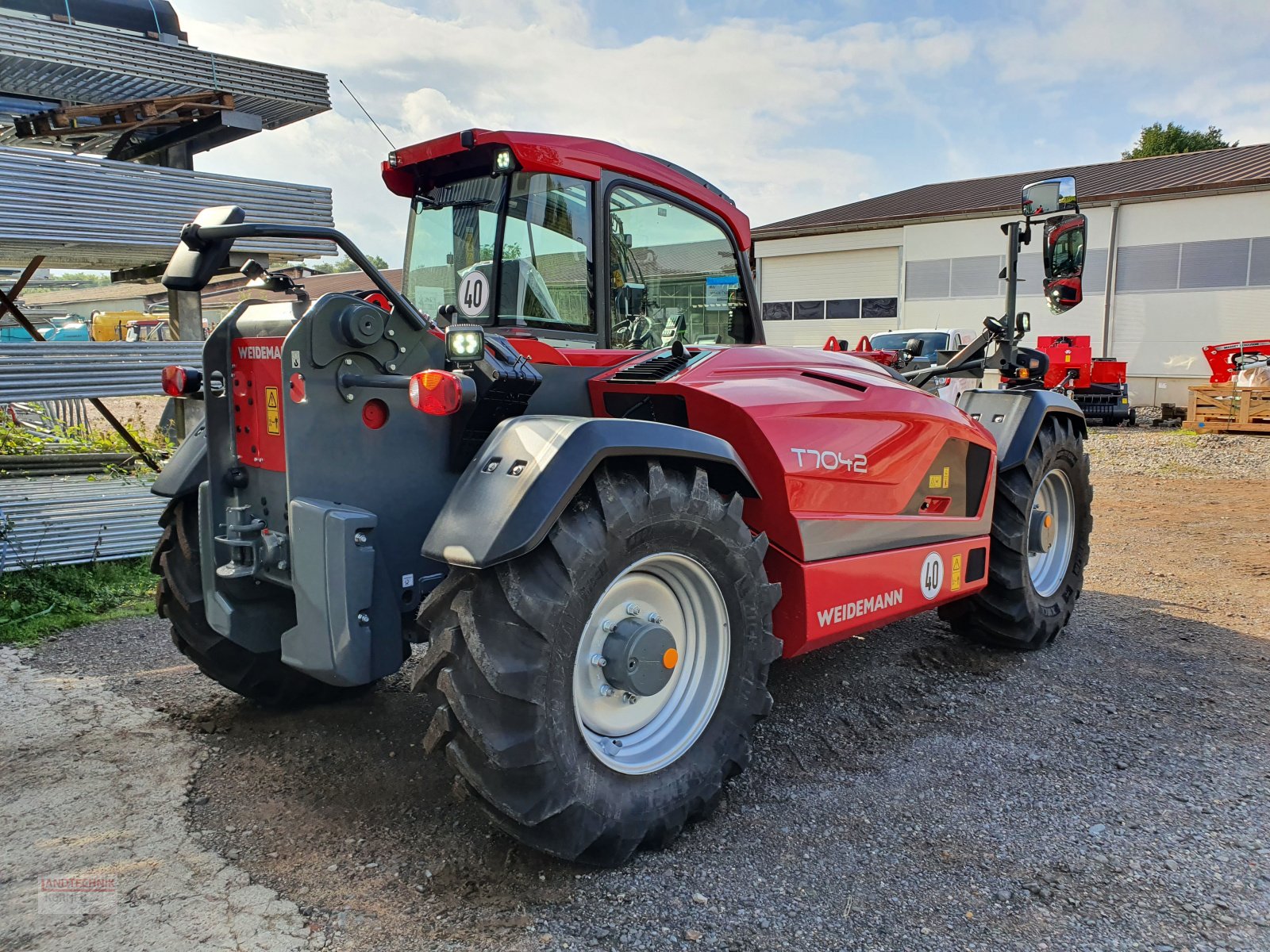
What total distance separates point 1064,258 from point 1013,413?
828mm

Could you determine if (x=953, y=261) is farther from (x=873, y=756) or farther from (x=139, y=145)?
(x=873, y=756)

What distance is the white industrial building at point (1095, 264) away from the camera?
63.8 ft

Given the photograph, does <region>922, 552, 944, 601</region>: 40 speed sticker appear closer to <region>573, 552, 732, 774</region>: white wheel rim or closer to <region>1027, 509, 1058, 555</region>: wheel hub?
<region>1027, 509, 1058, 555</region>: wheel hub

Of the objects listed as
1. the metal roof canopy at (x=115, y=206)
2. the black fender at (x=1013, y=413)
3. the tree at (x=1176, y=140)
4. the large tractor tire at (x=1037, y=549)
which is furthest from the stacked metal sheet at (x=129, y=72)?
the tree at (x=1176, y=140)

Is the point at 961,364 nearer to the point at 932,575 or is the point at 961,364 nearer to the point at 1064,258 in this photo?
the point at 1064,258

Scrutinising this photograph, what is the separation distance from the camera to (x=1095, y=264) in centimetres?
2100

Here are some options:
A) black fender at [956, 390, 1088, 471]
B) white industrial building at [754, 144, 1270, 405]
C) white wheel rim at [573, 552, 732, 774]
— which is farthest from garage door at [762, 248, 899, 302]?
white wheel rim at [573, 552, 732, 774]

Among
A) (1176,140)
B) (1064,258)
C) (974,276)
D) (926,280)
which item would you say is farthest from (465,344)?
(1176,140)

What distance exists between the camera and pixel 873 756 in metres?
3.45

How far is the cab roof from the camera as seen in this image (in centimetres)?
324

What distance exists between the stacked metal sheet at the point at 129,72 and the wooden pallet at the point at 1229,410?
14957 mm

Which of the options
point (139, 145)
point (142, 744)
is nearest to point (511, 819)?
point (142, 744)

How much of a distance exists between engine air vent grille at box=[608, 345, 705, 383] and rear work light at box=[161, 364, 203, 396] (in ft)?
5.16

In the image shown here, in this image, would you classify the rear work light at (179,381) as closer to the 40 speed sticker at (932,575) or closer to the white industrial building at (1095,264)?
the 40 speed sticker at (932,575)
